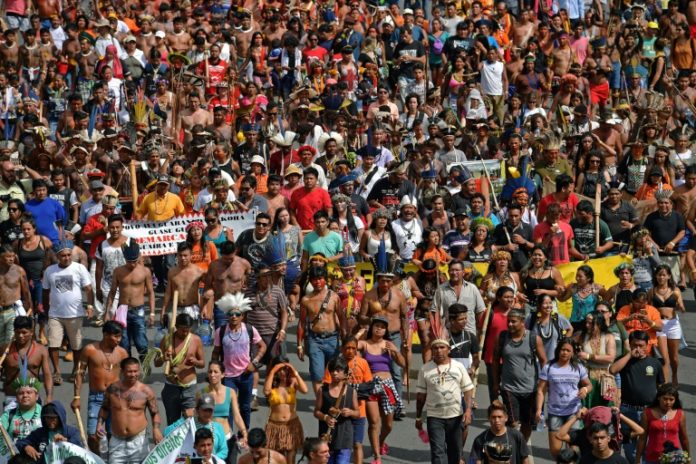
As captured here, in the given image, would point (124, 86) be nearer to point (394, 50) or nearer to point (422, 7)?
point (394, 50)

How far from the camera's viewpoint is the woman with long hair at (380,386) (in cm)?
1712

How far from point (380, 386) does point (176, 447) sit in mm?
2397

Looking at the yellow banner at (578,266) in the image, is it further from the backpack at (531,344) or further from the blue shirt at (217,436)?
the blue shirt at (217,436)

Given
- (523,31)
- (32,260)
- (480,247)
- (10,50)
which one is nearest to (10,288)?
(32,260)

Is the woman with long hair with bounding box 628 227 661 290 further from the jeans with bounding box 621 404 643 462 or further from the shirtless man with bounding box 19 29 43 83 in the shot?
the shirtless man with bounding box 19 29 43 83

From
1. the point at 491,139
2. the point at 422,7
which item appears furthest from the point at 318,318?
the point at 422,7

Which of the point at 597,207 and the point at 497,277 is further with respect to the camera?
the point at 597,207

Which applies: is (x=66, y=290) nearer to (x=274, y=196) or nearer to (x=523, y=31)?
(x=274, y=196)

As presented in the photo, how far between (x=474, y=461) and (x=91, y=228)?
24.7 ft

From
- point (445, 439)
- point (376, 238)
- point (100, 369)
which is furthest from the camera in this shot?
point (376, 238)

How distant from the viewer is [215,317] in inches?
778

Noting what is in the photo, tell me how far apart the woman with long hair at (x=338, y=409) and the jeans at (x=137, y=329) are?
3478 millimetres

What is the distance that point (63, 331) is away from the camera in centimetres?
1952

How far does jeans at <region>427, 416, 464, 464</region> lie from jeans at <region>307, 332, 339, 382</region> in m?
2.01
